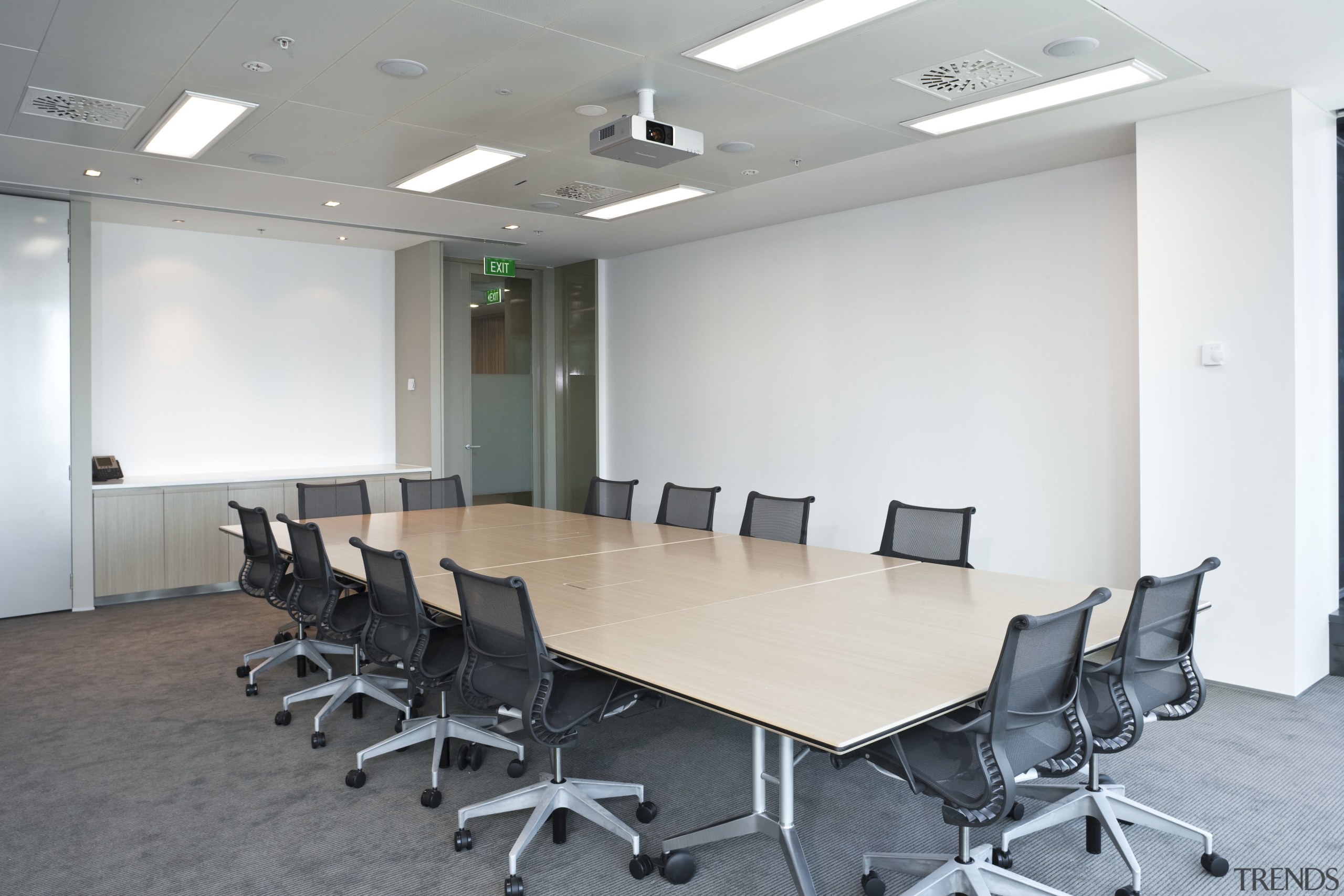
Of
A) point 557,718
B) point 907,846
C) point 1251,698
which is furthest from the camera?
point 1251,698

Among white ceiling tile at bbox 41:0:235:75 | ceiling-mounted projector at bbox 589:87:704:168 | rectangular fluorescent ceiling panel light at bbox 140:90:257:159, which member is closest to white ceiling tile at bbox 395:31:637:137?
ceiling-mounted projector at bbox 589:87:704:168

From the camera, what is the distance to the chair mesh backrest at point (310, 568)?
4.03m

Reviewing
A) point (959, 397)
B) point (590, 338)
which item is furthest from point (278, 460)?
point (959, 397)

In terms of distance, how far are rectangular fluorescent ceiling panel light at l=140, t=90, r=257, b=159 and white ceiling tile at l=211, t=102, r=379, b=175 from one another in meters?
0.12

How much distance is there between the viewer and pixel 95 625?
6.15 m

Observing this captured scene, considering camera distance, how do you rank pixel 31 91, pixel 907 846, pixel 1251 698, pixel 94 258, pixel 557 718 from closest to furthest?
pixel 557 718
pixel 907 846
pixel 31 91
pixel 1251 698
pixel 94 258

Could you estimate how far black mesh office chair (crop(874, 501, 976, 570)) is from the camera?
4.22 m

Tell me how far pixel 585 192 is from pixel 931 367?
2.77 m

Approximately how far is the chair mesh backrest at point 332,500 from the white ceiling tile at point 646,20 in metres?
3.87

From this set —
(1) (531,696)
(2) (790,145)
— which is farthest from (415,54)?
(1) (531,696)

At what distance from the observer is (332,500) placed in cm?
620

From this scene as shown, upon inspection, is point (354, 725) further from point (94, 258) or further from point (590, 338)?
point (590, 338)

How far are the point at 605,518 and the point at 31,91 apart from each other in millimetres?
3773

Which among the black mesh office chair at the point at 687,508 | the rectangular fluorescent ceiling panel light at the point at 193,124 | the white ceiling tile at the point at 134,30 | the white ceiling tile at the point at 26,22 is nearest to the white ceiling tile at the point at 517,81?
the rectangular fluorescent ceiling panel light at the point at 193,124
